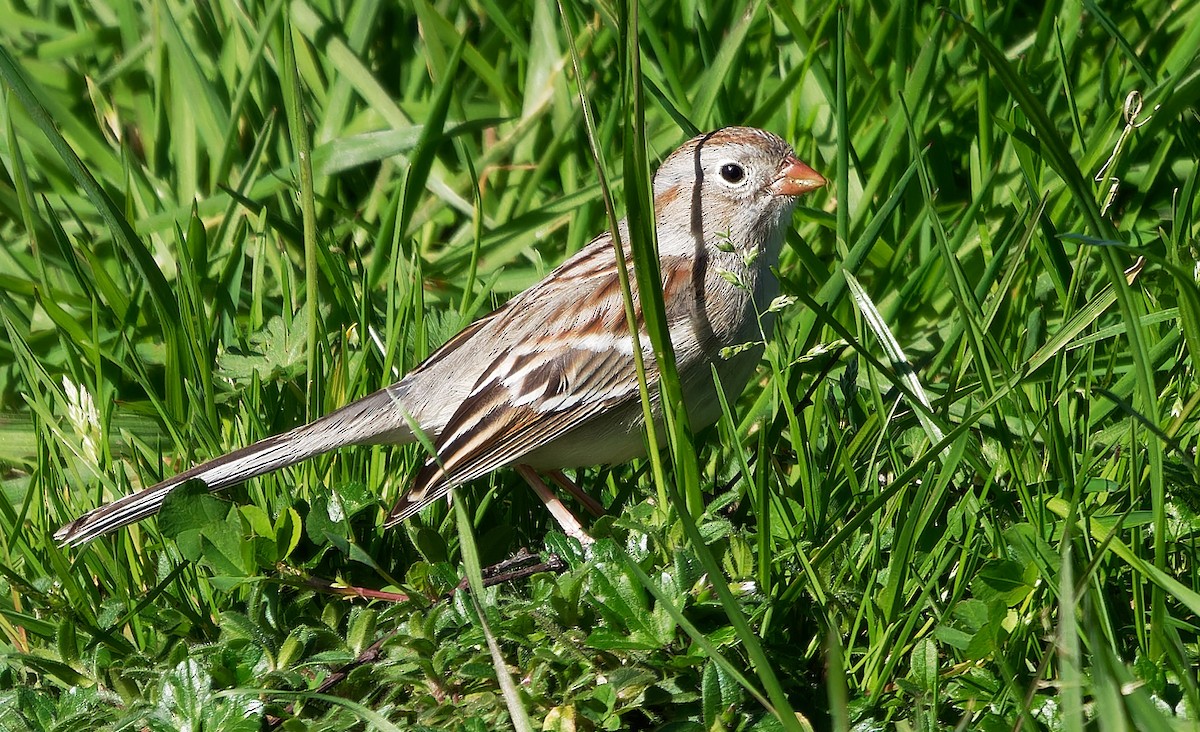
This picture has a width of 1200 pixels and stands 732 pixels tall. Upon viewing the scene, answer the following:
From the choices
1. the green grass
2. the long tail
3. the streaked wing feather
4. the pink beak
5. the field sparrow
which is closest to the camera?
the green grass

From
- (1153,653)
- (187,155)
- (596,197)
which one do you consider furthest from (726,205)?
(187,155)

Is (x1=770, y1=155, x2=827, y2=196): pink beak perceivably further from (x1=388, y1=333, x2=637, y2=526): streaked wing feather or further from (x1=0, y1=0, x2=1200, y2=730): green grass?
(x1=388, y1=333, x2=637, y2=526): streaked wing feather

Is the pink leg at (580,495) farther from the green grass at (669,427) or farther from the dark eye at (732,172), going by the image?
the dark eye at (732,172)

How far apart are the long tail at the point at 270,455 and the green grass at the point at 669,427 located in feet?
0.31

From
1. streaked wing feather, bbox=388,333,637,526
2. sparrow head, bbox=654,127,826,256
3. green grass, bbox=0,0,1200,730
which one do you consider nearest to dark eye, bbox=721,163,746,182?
sparrow head, bbox=654,127,826,256

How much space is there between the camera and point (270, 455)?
121 inches

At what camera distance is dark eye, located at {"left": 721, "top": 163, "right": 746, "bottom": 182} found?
11.7 ft

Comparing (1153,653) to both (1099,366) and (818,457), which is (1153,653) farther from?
(1099,366)

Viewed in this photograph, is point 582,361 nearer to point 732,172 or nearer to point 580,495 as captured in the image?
point 580,495

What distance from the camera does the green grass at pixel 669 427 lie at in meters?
2.38

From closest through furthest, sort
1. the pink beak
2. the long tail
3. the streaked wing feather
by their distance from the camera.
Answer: the long tail → the streaked wing feather → the pink beak

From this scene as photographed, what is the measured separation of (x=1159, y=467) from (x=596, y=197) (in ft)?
7.83

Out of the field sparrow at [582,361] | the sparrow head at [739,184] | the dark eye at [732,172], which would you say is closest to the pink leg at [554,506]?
the field sparrow at [582,361]

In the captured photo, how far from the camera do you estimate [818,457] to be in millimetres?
3053
